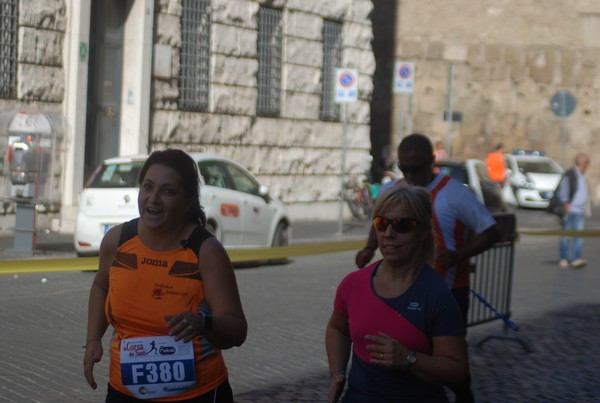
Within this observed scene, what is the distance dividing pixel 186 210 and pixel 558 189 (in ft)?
49.5

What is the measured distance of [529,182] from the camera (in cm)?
3447

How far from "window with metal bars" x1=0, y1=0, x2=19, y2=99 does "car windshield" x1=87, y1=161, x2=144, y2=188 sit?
3753 millimetres

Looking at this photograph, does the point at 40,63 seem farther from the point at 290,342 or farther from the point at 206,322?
the point at 206,322

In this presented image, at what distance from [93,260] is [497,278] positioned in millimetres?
3328

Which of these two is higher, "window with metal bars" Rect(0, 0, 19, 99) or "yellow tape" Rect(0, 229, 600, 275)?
"window with metal bars" Rect(0, 0, 19, 99)

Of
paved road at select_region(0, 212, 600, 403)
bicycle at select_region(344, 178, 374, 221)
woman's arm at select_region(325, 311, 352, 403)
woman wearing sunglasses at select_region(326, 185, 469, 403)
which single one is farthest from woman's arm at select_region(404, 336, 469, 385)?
bicycle at select_region(344, 178, 374, 221)

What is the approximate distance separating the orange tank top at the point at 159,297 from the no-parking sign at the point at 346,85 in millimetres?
19314

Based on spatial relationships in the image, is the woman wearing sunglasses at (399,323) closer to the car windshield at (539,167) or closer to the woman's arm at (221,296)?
the woman's arm at (221,296)

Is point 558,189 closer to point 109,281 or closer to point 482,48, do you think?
point 109,281

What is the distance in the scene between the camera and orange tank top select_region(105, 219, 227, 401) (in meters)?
4.49

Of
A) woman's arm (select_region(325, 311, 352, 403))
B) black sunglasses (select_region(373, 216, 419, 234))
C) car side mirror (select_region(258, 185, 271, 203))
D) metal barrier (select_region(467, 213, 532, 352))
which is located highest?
black sunglasses (select_region(373, 216, 419, 234))

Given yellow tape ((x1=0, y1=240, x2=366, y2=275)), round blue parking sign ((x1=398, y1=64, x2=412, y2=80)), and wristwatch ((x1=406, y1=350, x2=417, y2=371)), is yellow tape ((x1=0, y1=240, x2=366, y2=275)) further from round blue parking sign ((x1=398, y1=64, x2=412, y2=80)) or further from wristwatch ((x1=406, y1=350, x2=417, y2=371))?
round blue parking sign ((x1=398, y1=64, x2=412, y2=80))

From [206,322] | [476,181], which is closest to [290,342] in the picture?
[206,322]

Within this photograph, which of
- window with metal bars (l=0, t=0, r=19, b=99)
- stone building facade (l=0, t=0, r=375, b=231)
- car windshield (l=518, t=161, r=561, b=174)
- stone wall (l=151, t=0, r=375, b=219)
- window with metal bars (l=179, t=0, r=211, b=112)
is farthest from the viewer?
car windshield (l=518, t=161, r=561, b=174)
